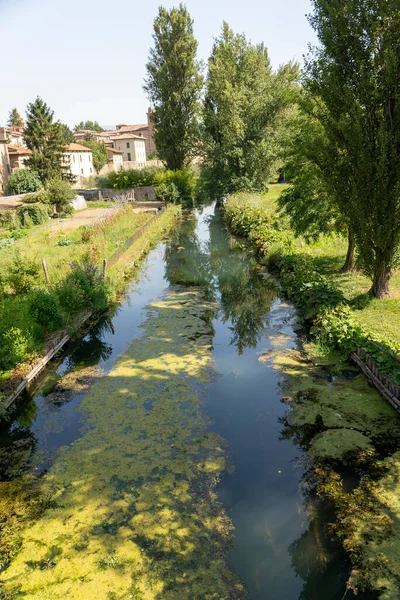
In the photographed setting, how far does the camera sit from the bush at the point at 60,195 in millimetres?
34438

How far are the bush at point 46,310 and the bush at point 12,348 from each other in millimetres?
1515

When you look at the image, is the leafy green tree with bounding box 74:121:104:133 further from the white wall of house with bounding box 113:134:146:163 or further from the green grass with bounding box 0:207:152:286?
the green grass with bounding box 0:207:152:286

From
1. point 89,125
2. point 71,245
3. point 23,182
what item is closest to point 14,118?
point 89,125

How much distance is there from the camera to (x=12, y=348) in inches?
387

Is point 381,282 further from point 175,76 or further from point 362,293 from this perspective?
point 175,76

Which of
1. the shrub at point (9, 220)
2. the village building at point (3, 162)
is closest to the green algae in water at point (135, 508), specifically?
the shrub at point (9, 220)

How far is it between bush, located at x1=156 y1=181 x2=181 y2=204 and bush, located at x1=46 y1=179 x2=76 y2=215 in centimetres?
1002

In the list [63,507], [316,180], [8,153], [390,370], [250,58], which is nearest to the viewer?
[63,507]

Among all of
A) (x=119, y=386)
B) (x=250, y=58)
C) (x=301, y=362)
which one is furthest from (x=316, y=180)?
(x=250, y=58)

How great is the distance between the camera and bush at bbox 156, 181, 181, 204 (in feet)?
140

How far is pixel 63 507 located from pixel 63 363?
5.54 meters

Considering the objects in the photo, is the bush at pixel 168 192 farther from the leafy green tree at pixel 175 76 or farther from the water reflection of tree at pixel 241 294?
the water reflection of tree at pixel 241 294

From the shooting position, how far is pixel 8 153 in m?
49.1

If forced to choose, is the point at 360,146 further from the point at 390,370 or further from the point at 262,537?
the point at 262,537
